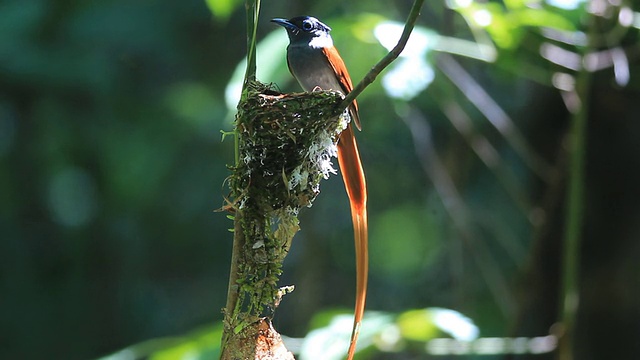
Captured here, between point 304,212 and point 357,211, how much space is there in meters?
2.49

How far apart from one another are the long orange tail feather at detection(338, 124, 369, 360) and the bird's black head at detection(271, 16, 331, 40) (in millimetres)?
905

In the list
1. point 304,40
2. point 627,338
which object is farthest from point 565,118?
point 304,40

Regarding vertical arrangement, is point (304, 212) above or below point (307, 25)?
below

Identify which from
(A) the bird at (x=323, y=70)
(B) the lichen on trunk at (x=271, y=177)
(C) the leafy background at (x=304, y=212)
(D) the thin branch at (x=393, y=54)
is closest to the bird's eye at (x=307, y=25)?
(A) the bird at (x=323, y=70)

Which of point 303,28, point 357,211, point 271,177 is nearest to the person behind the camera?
point 271,177

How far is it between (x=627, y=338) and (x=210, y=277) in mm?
3008

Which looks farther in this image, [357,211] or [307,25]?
[307,25]

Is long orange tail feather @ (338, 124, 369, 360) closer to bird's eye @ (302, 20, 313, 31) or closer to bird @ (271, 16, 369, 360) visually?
bird @ (271, 16, 369, 360)

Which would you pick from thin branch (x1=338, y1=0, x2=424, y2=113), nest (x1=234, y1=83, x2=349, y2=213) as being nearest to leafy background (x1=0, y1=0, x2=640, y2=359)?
nest (x1=234, y1=83, x2=349, y2=213)

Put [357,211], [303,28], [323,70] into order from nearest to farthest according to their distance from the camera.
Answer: [357,211]
[323,70]
[303,28]

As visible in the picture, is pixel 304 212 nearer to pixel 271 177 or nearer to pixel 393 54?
pixel 271 177

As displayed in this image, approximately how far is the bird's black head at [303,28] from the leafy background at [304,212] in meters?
0.20

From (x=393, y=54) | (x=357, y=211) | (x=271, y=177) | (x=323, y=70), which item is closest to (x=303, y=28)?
(x=323, y=70)

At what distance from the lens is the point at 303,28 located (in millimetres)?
2891
